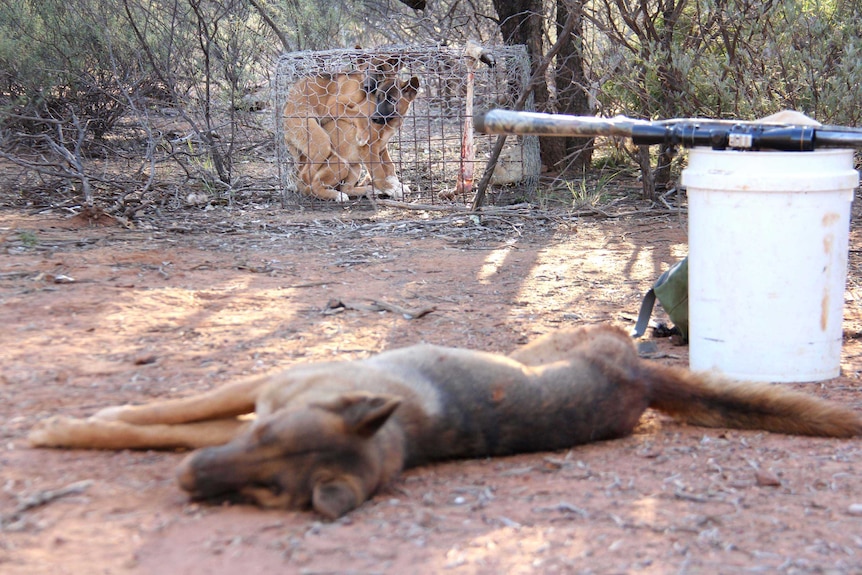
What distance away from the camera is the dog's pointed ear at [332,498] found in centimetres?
270

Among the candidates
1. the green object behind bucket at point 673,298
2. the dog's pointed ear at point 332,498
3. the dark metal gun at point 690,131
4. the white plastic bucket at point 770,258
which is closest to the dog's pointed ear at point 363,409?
the dog's pointed ear at point 332,498

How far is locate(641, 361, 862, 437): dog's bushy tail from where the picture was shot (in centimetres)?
368

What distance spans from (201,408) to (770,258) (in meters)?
2.69

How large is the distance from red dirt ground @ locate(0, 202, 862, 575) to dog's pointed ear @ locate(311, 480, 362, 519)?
5cm

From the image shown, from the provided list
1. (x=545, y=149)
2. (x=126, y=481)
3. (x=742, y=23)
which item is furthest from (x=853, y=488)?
(x=545, y=149)

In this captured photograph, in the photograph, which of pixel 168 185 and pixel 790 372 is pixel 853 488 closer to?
pixel 790 372

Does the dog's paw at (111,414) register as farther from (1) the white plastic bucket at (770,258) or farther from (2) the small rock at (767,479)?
(1) the white plastic bucket at (770,258)

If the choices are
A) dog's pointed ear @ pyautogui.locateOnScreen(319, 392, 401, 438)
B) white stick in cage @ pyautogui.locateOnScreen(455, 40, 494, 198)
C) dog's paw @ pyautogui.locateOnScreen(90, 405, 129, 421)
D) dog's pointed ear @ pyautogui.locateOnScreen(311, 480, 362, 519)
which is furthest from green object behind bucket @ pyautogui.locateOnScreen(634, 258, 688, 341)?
white stick in cage @ pyautogui.locateOnScreen(455, 40, 494, 198)

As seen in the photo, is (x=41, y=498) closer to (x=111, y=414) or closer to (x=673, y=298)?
(x=111, y=414)

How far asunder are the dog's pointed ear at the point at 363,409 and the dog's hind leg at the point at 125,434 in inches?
21.2

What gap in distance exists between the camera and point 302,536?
264cm

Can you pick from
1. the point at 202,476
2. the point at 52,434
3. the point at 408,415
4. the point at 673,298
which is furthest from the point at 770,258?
the point at 52,434

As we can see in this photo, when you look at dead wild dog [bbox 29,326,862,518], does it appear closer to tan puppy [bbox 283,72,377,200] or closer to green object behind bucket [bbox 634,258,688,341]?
green object behind bucket [bbox 634,258,688,341]

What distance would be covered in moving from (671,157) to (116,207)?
5.78 meters
